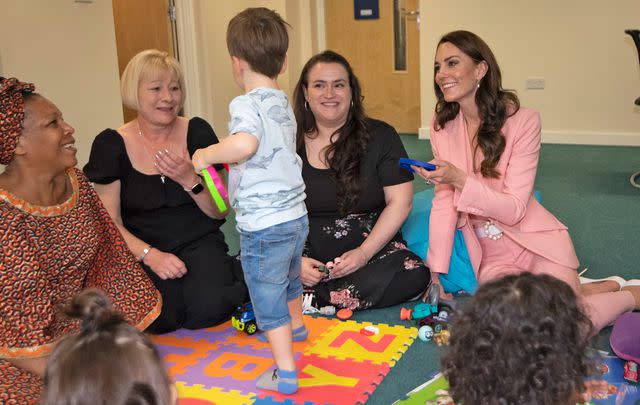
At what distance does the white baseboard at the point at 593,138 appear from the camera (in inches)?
224

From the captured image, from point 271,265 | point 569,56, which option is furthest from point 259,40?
point 569,56

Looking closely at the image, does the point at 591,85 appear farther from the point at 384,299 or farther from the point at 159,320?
the point at 159,320

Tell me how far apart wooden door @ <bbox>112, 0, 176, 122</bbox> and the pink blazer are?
3365mm

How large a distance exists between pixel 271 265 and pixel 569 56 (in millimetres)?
4551

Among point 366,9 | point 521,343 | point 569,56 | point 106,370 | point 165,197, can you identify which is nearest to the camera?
point 106,370

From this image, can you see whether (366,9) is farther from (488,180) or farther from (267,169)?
(267,169)

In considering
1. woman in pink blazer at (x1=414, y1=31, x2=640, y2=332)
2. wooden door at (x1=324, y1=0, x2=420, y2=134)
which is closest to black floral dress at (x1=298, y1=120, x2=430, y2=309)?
woman in pink blazer at (x1=414, y1=31, x2=640, y2=332)

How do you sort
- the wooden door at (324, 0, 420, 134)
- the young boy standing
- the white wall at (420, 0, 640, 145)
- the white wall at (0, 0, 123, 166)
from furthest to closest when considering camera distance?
the wooden door at (324, 0, 420, 134) < the white wall at (420, 0, 640, 145) < the white wall at (0, 0, 123, 166) < the young boy standing

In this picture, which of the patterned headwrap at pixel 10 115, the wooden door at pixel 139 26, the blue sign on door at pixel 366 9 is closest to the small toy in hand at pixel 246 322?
the patterned headwrap at pixel 10 115

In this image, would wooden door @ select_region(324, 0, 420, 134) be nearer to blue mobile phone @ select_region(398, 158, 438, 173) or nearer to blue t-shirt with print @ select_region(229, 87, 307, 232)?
blue mobile phone @ select_region(398, 158, 438, 173)

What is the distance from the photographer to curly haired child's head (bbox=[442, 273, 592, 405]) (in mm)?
1140

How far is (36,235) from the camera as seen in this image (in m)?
1.88

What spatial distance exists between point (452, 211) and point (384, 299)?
1.42 feet

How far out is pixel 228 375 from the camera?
2229 millimetres
